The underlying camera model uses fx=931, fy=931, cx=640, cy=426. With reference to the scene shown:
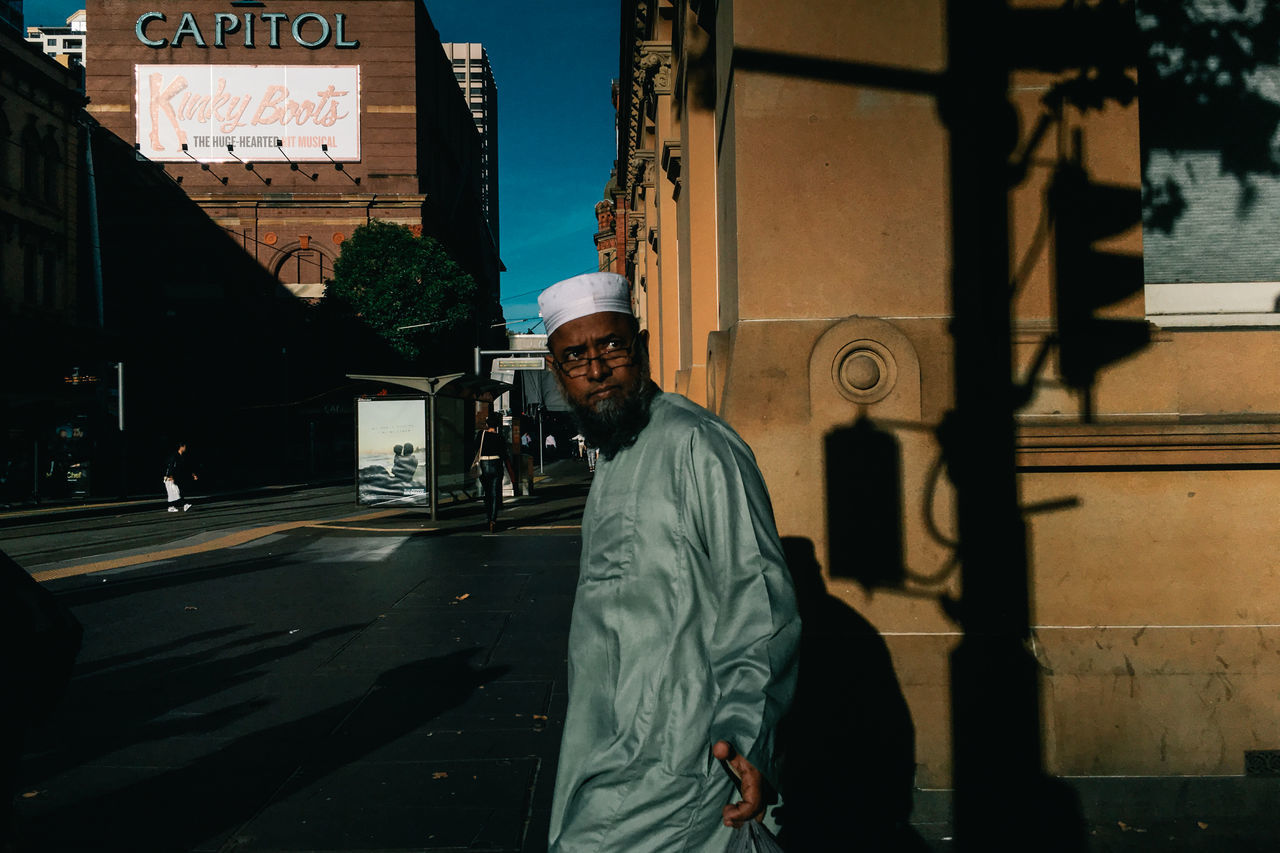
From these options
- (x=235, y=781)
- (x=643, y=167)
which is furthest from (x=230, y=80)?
(x=235, y=781)

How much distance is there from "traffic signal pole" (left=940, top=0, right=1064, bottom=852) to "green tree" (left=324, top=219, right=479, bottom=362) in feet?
134

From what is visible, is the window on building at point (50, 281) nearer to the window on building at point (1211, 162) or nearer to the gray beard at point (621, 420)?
the window on building at point (1211, 162)

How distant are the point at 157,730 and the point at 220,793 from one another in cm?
111

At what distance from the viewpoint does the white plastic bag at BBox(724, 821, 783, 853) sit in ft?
5.79

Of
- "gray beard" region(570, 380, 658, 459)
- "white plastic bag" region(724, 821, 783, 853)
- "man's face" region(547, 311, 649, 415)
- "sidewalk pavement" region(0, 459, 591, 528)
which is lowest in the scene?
"sidewalk pavement" region(0, 459, 591, 528)

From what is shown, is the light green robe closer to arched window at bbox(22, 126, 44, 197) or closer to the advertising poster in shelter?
the advertising poster in shelter

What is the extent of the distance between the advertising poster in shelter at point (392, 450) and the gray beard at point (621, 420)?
16.3 meters

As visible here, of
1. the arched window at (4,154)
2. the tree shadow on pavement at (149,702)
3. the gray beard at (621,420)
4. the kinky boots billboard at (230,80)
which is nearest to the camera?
the gray beard at (621,420)

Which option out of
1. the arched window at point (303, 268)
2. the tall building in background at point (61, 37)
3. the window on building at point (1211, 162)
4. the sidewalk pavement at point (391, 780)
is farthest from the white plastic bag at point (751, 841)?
the tall building in background at point (61, 37)

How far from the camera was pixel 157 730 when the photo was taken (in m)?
4.81

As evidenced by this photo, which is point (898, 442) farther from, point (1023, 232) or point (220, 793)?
point (220, 793)

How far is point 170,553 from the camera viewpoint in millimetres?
12211

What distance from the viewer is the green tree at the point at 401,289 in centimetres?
4428

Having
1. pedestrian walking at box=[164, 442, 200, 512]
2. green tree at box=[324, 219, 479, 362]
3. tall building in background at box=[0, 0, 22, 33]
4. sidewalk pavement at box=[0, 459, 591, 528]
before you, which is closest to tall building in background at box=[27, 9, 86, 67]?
tall building in background at box=[0, 0, 22, 33]
